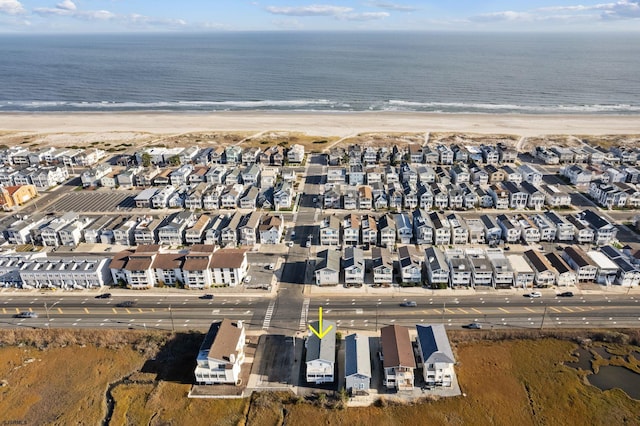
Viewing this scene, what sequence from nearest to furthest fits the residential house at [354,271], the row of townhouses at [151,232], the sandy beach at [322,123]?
1. the residential house at [354,271]
2. the row of townhouses at [151,232]
3. the sandy beach at [322,123]

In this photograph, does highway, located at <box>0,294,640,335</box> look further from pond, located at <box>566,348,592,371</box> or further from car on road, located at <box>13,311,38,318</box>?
pond, located at <box>566,348,592,371</box>

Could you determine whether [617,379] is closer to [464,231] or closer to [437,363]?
[437,363]

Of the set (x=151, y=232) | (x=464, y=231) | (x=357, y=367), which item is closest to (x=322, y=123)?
(x=464, y=231)

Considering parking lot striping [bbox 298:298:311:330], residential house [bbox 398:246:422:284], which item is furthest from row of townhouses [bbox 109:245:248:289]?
residential house [bbox 398:246:422:284]

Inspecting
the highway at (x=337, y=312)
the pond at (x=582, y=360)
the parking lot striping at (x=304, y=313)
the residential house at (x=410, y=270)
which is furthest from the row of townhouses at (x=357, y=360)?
the pond at (x=582, y=360)

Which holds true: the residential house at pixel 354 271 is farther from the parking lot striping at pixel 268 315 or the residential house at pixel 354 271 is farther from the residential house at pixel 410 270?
the parking lot striping at pixel 268 315

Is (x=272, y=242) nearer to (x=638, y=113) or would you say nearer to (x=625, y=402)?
(x=625, y=402)
